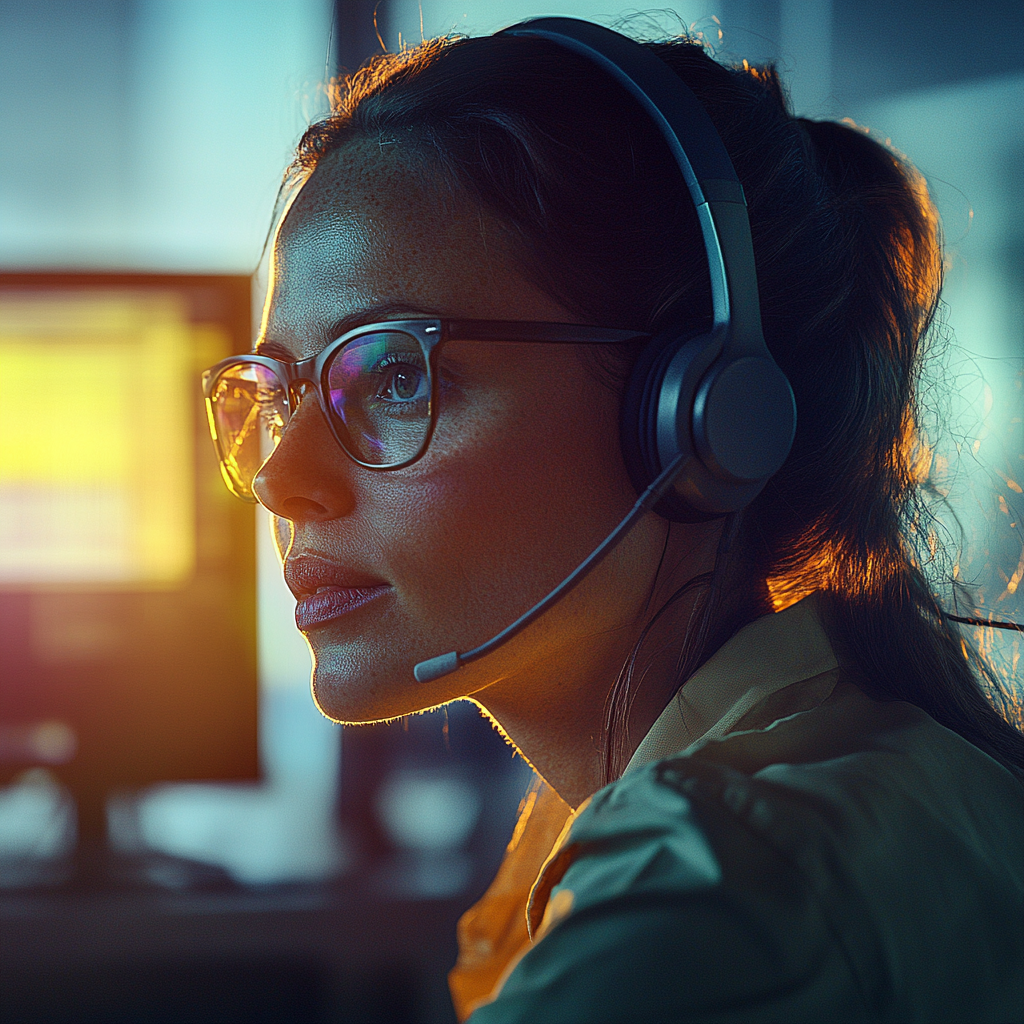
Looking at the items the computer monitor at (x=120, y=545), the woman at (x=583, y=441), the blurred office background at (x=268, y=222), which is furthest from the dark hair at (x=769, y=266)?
the computer monitor at (x=120, y=545)

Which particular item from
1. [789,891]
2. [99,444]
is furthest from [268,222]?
[789,891]

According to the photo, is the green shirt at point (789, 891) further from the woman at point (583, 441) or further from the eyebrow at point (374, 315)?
the eyebrow at point (374, 315)

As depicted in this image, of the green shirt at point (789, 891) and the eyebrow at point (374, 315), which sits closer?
the green shirt at point (789, 891)

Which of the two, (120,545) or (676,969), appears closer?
(676,969)

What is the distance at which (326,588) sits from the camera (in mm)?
681

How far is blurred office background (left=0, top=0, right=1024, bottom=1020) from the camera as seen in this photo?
70.3 inches

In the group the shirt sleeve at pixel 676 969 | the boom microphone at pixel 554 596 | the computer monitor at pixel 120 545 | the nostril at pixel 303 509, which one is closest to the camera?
the shirt sleeve at pixel 676 969

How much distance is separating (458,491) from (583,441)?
99 mm

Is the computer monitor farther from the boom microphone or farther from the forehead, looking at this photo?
the boom microphone

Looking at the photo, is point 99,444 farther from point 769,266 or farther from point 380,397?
point 769,266

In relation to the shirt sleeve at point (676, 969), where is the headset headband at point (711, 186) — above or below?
above

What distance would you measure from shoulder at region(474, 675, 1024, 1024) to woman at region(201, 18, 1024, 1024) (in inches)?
0.6

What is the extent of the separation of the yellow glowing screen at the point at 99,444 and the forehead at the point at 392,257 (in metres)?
1.41

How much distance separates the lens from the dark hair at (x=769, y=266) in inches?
26.2
